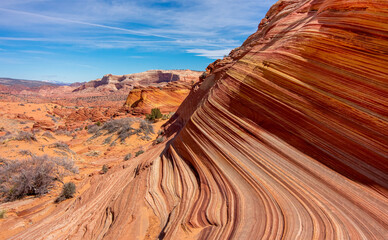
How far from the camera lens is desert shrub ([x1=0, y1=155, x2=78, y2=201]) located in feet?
20.6

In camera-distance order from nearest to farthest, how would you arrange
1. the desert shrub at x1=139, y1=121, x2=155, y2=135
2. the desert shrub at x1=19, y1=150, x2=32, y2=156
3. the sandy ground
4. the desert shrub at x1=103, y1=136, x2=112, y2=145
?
the sandy ground < the desert shrub at x1=19, y1=150, x2=32, y2=156 < the desert shrub at x1=103, y1=136, x2=112, y2=145 < the desert shrub at x1=139, y1=121, x2=155, y2=135

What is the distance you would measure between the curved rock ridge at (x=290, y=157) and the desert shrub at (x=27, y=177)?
229 cm

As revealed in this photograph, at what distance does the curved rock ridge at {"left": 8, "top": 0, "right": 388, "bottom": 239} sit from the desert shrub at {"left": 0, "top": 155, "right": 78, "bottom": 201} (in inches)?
90.0

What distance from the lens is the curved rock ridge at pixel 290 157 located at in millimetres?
2756

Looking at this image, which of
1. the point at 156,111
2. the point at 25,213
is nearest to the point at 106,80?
the point at 156,111

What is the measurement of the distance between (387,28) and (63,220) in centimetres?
762

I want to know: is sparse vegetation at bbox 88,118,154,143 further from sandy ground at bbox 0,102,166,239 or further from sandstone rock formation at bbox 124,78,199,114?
sandstone rock formation at bbox 124,78,199,114

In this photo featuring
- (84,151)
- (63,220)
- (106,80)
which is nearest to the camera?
(63,220)

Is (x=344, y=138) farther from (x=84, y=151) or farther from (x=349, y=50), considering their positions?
(x=84, y=151)

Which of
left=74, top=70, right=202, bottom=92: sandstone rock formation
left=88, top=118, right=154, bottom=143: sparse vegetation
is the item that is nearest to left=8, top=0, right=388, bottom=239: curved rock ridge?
left=88, top=118, right=154, bottom=143: sparse vegetation

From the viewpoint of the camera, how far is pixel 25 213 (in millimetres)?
5500

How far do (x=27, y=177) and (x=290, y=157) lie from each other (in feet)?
26.9

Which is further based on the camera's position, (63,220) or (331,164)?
(63,220)

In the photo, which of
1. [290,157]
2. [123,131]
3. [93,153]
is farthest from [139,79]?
[290,157]
